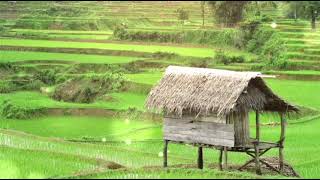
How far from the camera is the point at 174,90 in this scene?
532 inches

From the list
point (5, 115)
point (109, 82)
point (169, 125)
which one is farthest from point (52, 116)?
point (169, 125)

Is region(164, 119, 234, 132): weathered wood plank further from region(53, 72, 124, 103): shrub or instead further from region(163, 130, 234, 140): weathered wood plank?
region(53, 72, 124, 103): shrub

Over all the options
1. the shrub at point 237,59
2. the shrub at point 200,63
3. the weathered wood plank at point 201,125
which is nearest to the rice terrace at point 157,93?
the weathered wood plank at point 201,125

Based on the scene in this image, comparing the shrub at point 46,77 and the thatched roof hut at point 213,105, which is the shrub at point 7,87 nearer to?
the shrub at point 46,77

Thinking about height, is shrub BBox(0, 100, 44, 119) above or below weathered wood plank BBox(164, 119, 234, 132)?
below

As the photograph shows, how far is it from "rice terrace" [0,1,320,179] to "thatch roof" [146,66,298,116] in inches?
1.0

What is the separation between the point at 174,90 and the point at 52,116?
10487mm

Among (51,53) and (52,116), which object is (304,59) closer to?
(52,116)

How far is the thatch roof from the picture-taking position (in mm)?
12773

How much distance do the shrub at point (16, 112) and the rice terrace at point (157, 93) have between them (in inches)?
1.8

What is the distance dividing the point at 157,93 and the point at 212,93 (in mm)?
1301

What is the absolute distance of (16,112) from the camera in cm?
2286

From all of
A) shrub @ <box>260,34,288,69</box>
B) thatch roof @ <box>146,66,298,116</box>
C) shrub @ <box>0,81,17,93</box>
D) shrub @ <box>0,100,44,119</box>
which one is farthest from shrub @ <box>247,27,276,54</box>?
thatch roof @ <box>146,66,298,116</box>

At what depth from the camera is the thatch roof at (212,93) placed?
1277 cm
